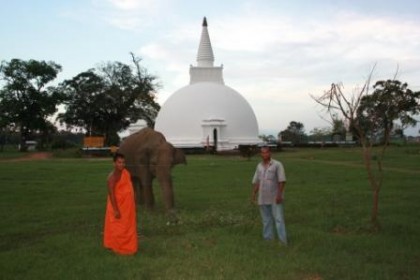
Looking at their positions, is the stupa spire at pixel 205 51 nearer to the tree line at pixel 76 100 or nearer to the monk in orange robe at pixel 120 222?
the tree line at pixel 76 100

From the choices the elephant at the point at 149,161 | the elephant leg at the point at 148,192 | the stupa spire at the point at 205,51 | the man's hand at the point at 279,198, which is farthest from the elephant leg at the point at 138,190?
the stupa spire at the point at 205,51

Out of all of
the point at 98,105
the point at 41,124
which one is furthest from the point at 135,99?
the point at 41,124

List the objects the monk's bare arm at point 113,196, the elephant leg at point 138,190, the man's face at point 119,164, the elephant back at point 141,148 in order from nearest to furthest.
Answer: the monk's bare arm at point 113,196, the man's face at point 119,164, the elephant back at point 141,148, the elephant leg at point 138,190

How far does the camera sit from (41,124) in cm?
5997

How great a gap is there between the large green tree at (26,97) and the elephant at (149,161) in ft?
150

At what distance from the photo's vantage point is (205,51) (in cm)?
5459

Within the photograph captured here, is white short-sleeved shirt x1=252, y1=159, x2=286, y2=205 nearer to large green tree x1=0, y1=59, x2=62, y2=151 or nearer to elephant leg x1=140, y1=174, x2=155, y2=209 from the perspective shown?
elephant leg x1=140, y1=174, x2=155, y2=209

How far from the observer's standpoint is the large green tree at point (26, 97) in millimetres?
58125

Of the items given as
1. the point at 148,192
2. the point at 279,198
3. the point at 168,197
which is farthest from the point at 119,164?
the point at 148,192

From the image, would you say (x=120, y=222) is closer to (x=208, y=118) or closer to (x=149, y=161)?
(x=149, y=161)

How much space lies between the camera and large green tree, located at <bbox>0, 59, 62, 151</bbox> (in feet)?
191

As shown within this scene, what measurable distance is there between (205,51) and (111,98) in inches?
516

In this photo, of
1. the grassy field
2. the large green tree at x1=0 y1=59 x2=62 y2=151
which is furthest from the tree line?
the grassy field

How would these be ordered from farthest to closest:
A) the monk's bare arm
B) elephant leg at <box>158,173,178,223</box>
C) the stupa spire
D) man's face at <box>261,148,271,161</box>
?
the stupa spire
elephant leg at <box>158,173,178,223</box>
man's face at <box>261,148,271,161</box>
the monk's bare arm
